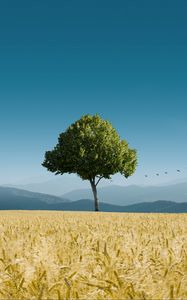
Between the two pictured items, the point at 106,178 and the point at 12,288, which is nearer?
the point at 12,288

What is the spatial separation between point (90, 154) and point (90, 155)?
0.80 feet

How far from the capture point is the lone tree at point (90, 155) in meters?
64.2

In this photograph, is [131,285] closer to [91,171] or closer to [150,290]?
[150,290]

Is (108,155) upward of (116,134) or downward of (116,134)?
downward

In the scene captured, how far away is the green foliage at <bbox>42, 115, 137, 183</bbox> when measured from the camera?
2527 inches

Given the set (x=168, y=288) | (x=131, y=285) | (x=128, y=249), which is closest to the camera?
(x=168, y=288)

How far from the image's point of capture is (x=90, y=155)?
64.3m

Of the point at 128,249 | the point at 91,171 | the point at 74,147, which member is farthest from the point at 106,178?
the point at 128,249

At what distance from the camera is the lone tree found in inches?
2527

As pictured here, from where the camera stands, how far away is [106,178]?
213 feet

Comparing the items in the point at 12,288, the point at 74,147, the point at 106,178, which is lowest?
the point at 12,288

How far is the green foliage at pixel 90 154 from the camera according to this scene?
64188 mm

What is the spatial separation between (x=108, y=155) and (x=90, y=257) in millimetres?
61411

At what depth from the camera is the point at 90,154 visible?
2539 inches
